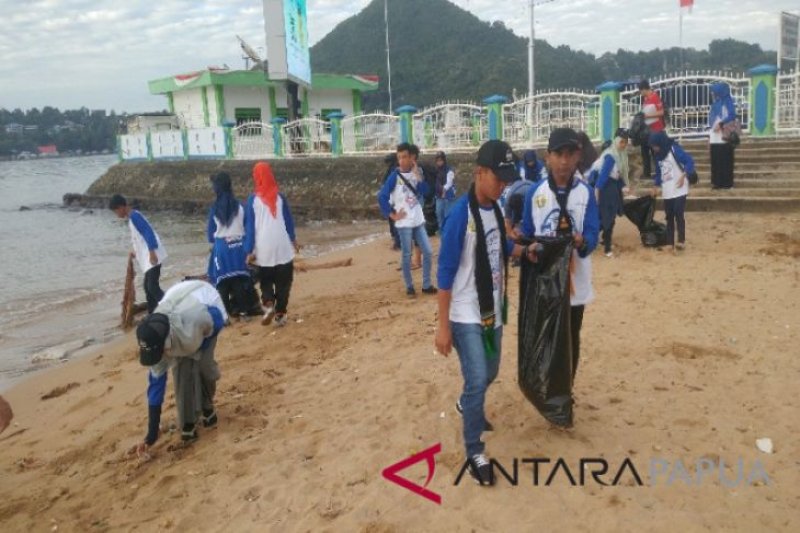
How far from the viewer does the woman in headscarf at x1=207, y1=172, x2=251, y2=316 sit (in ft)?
22.5

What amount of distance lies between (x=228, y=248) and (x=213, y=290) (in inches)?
109

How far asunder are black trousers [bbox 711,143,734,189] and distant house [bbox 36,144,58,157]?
11057 centimetres

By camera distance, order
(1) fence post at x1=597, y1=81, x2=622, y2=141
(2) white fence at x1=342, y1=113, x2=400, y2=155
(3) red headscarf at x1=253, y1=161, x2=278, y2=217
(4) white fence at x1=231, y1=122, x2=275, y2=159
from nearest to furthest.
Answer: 1. (3) red headscarf at x1=253, y1=161, x2=278, y2=217
2. (1) fence post at x1=597, y1=81, x2=622, y2=141
3. (2) white fence at x1=342, y1=113, x2=400, y2=155
4. (4) white fence at x1=231, y1=122, x2=275, y2=159

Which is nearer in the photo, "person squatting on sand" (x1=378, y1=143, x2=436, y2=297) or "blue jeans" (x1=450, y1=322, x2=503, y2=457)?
"blue jeans" (x1=450, y1=322, x2=503, y2=457)

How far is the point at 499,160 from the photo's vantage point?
10.1ft

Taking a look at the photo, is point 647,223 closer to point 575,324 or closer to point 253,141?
point 575,324

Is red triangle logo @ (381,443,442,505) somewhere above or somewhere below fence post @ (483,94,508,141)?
below

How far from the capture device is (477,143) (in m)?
17.5

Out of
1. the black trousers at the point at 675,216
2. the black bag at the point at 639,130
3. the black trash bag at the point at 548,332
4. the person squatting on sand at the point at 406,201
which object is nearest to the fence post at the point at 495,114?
the black bag at the point at 639,130

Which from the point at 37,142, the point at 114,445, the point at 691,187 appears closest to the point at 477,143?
the point at 691,187

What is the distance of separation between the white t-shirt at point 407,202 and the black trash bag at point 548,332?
3.77 metres

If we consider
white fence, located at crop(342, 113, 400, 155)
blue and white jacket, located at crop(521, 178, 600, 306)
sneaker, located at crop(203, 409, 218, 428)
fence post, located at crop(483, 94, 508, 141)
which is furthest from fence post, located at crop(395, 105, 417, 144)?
blue and white jacket, located at crop(521, 178, 600, 306)

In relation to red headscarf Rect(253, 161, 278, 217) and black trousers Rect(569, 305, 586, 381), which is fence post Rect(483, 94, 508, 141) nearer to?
red headscarf Rect(253, 161, 278, 217)

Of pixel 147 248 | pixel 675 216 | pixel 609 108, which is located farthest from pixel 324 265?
pixel 609 108
